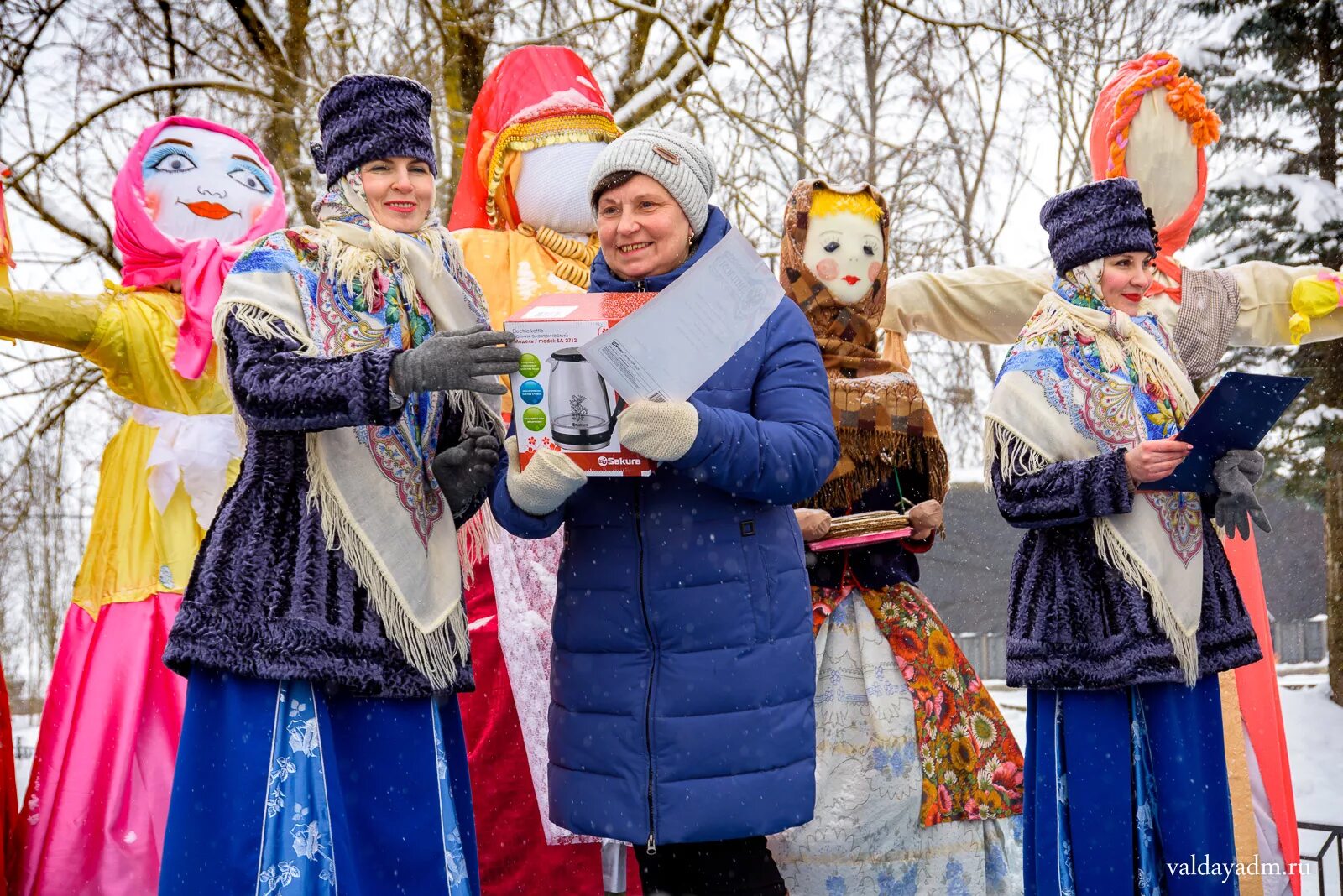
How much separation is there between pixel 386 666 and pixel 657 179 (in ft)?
3.65

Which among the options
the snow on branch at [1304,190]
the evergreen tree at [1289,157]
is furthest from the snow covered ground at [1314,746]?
the snow on branch at [1304,190]

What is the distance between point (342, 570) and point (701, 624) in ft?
2.28

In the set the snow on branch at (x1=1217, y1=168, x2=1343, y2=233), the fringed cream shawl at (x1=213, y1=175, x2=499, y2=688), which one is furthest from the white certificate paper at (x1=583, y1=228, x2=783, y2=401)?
the snow on branch at (x1=1217, y1=168, x2=1343, y2=233)

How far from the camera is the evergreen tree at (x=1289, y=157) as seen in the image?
6.41m

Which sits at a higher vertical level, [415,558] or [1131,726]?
[415,558]

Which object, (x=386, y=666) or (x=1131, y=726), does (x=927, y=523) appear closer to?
(x=1131, y=726)

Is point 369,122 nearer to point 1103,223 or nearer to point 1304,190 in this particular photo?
point 1103,223

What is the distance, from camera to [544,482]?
2.52 metres

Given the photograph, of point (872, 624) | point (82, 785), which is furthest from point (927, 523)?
point (82, 785)

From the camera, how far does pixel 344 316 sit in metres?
2.65

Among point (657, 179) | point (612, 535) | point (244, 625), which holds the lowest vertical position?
point (244, 625)

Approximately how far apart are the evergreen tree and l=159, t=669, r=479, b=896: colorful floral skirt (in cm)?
525

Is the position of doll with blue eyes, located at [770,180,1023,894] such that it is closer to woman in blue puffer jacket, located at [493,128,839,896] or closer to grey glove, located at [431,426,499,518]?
woman in blue puffer jacket, located at [493,128,839,896]

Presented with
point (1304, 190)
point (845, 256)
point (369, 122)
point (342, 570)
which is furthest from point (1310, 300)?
point (342, 570)
